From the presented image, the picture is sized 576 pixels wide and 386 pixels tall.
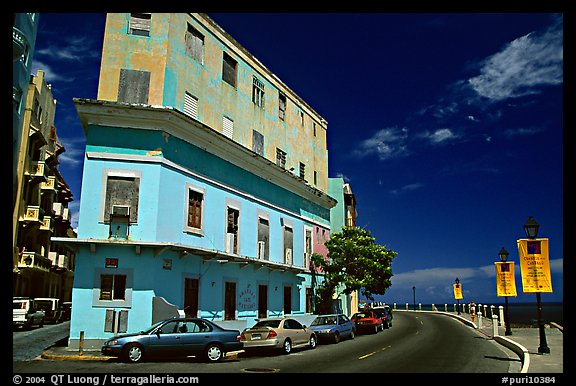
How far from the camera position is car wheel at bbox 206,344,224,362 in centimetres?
1553

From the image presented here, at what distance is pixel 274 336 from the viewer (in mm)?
18109

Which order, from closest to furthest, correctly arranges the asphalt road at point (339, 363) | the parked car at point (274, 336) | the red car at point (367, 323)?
the asphalt road at point (339, 363) < the parked car at point (274, 336) < the red car at point (367, 323)

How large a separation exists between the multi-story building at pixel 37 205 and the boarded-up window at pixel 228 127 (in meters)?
18.7

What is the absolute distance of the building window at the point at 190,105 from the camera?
2292 cm

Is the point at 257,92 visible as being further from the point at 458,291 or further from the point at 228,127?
the point at 458,291

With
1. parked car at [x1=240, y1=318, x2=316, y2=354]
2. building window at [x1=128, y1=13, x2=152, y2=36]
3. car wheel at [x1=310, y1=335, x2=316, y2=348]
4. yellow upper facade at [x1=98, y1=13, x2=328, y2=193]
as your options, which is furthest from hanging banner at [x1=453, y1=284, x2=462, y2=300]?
building window at [x1=128, y1=13, x2=152, y2=36]

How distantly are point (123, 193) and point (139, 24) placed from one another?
8.36m

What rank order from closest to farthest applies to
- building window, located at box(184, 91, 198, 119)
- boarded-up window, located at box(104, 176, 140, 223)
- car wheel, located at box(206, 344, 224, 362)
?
car wheel, located at box(206, 344, 224, 362), boarded-up window, located at box(104, 176, 140, 223), building window, located at box(184, 91, 198, 119)

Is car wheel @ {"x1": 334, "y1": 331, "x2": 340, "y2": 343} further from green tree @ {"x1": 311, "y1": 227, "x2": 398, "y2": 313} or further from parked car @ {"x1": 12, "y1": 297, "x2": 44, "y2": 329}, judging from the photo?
parked car @ {"x1": 12, "y1": 297, "x2": 44, "y2": 329}

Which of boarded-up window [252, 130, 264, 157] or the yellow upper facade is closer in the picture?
the yellow upper facade

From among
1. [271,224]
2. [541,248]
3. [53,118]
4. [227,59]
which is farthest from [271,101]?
[53,118]

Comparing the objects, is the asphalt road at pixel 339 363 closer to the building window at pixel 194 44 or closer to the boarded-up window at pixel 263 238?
the boarded-up window at pixel 263 238

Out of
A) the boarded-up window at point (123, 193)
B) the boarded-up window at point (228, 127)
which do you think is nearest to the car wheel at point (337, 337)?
the boarded-up window at point (123, 193)

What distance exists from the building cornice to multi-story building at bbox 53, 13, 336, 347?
0.06 metres
